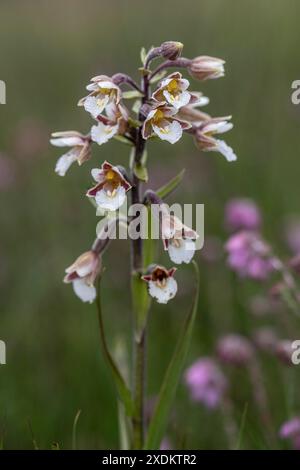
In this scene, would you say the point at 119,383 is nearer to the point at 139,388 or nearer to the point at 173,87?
the point at 139,388

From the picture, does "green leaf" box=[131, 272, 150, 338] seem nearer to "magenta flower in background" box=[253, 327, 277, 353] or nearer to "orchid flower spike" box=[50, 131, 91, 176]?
"orchid flower spike" box=[50, 131, 91, 176]

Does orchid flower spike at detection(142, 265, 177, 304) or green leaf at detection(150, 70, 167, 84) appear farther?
green leaf at detection(150, 70, 167, 84)

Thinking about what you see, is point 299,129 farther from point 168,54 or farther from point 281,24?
point 168,54

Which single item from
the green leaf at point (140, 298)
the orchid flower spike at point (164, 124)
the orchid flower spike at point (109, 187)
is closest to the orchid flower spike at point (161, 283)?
the green leaf at point (140, 298)

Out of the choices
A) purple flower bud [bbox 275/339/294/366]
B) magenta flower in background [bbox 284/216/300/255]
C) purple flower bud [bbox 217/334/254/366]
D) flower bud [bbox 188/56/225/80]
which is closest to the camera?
flower bud [bbox 188/56/225/80]

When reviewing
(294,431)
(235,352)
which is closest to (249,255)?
(235,352)

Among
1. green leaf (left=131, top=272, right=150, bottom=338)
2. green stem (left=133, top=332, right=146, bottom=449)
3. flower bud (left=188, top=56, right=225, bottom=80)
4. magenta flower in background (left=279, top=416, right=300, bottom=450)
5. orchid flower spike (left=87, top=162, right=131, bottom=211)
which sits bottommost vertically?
magenta flower in background (left=279, top=416, right=300, bottom=450)

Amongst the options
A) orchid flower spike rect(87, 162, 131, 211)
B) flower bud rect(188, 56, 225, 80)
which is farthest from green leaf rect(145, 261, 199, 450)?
flower bud rect(188, 56, 225, 80)

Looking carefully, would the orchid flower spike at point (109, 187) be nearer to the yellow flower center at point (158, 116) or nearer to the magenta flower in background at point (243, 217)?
the yellow flower center at point (158, 116)

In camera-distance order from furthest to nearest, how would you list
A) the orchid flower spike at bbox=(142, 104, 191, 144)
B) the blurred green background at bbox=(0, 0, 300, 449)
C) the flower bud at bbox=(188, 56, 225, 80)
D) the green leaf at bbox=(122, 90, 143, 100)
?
the blurred green background at bbox=(0, 0, 300, 449), the flower bud at bbox=(188, 56, 225, 80), the green leaf at bbox=(122, 90, 143, 100), the orchid flower spike at bbox=(142, 104, 191, 144)
